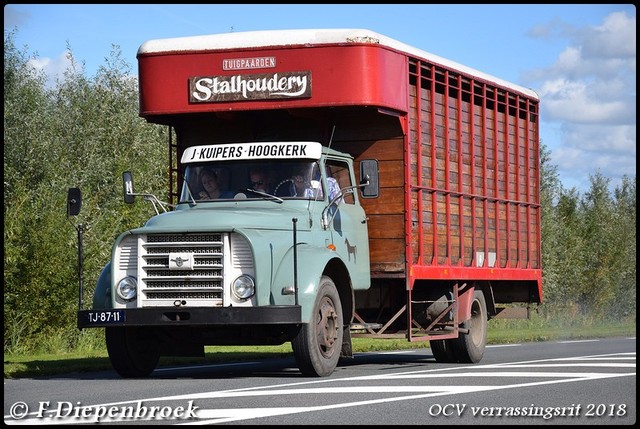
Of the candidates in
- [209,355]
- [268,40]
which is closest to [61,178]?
[209,355]

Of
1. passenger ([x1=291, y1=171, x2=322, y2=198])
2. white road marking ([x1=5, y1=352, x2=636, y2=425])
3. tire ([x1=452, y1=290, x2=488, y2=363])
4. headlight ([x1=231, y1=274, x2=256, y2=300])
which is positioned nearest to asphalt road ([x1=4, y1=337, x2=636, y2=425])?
white road marking ([x1=5, y1=352, x2=636, y2=425])

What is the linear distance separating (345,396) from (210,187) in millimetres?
4711

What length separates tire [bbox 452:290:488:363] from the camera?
20.2 meters

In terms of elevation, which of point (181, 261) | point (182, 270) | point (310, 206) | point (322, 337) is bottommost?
point (322, 337)

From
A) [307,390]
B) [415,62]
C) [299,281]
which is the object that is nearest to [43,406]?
[307,390]

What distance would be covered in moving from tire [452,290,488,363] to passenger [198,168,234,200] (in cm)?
508

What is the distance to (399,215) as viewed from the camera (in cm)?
1797

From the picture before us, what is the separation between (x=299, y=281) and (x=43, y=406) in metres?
3.92

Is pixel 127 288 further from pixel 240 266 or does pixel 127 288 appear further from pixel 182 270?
pixel 240 266

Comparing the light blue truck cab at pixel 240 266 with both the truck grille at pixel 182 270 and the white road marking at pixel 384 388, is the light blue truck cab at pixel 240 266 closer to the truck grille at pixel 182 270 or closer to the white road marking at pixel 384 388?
the truck grille at pixel 182 270

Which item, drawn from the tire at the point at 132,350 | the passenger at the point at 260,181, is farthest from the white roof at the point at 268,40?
the tire at the point at 132,350

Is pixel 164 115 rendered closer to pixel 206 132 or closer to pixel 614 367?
pixel 206 132

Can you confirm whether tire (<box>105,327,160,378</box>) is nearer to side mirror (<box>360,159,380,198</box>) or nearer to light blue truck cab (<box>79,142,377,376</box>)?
light blue truck cab (<box>79,142,377,376</box>)

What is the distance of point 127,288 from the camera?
15.6 metres
